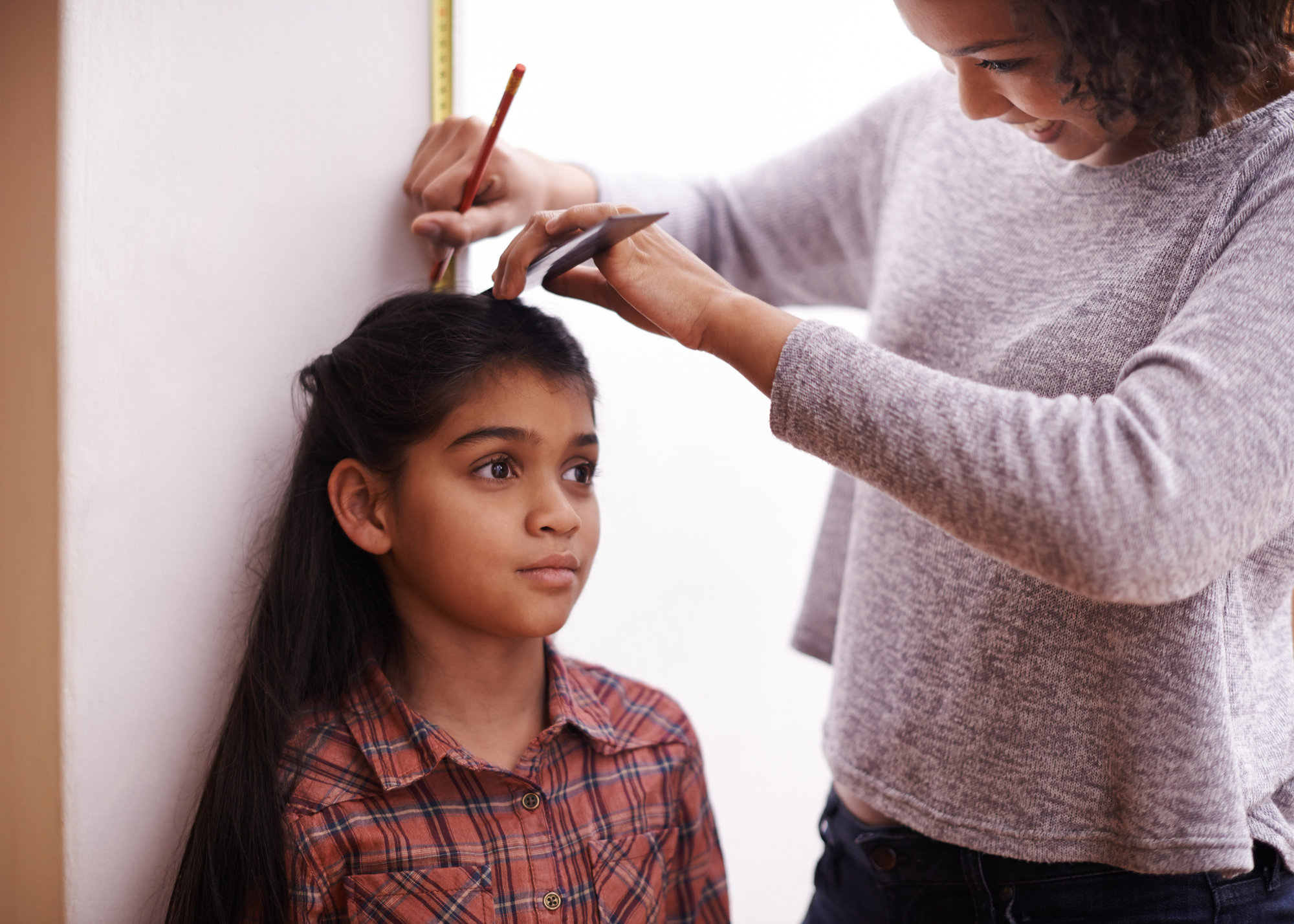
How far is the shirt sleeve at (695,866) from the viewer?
4.29 feet

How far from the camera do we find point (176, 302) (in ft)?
3.65

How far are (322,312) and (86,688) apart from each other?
0.50m

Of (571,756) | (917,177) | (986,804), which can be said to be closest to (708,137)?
(917,177)

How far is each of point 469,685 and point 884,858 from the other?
0.52 m

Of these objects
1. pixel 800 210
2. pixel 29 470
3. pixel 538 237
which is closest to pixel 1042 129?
pixel 800 210

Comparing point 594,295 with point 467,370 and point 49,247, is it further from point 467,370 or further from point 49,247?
point 49,247

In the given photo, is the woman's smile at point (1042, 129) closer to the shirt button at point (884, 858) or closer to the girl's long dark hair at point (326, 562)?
the girl's long dark hair at point (326, 562)

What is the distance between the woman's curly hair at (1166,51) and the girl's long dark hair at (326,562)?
0.64m

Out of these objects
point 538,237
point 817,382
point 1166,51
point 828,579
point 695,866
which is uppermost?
point 1166,51

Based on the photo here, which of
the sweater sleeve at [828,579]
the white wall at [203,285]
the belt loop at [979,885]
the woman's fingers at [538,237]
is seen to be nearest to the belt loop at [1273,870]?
the belt loop at [979,885]

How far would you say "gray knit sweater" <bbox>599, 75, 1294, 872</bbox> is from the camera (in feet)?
2.63

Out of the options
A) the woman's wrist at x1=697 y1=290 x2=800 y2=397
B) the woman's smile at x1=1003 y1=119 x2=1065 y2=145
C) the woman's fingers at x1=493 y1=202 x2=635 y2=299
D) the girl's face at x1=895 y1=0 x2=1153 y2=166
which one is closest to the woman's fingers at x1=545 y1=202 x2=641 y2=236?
the woman's fingers at x1=493 y1=202 x2=635 y2=299

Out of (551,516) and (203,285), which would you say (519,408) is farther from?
(203,285)

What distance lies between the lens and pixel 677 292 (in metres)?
0.97
